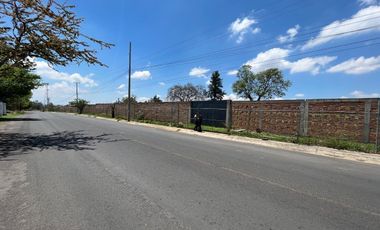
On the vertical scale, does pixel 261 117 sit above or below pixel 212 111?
below

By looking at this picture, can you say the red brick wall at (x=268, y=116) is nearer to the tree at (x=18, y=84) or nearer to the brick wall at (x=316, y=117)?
the brick wall at (x=316, y=117)

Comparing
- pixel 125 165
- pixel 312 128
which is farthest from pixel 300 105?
pixel 125 165

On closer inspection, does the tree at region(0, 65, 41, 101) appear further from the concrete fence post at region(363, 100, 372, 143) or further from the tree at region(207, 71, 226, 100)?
the tree at region(207, 71, 226, 100)

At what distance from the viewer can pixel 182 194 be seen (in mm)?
6281

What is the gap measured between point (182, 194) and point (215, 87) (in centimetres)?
9250

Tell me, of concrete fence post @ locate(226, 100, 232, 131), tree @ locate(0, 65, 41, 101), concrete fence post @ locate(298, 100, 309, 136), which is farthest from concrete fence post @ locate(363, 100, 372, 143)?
tree @ locate(0, 65, 41, 101)

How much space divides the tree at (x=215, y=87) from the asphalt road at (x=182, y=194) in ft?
286

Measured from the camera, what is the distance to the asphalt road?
485cm

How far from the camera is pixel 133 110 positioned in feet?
163

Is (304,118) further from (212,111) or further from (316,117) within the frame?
(212,111)

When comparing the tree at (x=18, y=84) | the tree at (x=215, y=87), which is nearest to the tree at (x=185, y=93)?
the tree at (x=215, y=87)

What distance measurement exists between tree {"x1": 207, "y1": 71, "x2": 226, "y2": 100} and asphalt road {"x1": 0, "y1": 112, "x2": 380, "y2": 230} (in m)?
87.3

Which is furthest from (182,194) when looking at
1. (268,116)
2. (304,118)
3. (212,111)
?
(212,111)

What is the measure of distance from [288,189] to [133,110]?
44.0 m
